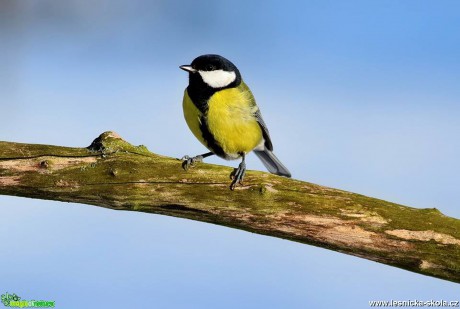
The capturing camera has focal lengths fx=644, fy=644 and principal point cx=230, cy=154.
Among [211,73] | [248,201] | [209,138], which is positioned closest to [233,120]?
[209,138]

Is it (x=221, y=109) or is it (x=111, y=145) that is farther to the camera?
(x=221, y=109)

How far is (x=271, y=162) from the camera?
9.89 feet

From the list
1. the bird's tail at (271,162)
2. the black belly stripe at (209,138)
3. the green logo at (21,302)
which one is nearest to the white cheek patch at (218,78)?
the black belly stripe at (209,138)

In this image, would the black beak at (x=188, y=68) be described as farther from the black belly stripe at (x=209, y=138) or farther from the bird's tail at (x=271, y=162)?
the bird's tail at (x=271, y=162)

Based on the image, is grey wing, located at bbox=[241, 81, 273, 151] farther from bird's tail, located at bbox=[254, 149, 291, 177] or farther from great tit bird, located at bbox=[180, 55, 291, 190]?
bird's tail, located at bbox=[254, 149, 291, 177]

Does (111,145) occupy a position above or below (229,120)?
below

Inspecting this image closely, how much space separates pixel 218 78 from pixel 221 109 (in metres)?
0.17

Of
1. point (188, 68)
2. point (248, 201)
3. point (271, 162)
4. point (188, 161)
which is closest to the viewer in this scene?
point (248, 201)

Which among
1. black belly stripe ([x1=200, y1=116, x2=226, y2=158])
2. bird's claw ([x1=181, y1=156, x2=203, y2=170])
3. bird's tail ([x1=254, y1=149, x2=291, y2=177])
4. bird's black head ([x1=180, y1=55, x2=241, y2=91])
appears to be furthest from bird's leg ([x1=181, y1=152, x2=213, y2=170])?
bird's tail ([x1=254, y1=149, x2=291, y2=177])

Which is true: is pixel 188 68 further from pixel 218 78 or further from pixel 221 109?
pixel 221 109

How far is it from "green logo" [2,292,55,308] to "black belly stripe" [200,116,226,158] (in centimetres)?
84

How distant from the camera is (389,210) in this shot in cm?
227

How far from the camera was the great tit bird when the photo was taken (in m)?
2.52

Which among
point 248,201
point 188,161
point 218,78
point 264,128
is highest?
point 218,78
